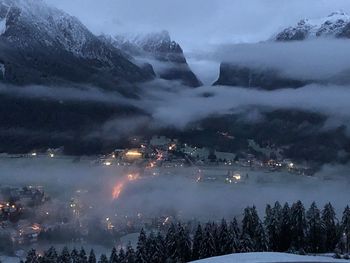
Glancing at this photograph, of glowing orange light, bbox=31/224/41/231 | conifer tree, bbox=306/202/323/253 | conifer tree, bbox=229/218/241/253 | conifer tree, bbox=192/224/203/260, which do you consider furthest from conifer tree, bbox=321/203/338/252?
glowing orange light, bbox=31/224/41/231

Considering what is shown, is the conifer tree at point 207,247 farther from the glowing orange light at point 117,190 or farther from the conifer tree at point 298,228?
the glowing orange light at point 117,190

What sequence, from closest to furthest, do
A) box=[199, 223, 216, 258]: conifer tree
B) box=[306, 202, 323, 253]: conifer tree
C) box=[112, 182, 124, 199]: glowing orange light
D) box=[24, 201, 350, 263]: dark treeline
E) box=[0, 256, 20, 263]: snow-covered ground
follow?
box=[199, 223, 216, 258]: conifer tree
box=[24, 201, 350, 263]: dark treeline
box=[306, 202, 323, 253]: conifer tree
box=[0, 256, 20, 263]: snow-covered ground
box=[112, 182, 124, 199]: glowing orange light

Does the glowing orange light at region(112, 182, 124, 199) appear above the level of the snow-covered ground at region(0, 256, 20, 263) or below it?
above

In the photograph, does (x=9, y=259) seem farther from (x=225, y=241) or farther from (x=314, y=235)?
(x=314, y=235)

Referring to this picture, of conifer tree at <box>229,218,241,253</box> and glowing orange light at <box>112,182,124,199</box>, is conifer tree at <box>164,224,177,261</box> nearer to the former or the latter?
conifer tree at <box>229,218,241,253</box>

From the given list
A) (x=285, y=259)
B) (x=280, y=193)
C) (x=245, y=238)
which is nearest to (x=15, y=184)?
(x=280, y=193)

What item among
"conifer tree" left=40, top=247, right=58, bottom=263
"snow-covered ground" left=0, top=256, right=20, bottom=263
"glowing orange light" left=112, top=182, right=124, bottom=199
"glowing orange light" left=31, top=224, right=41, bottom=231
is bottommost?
"snow-covered ground" left=0, top=256, right=20, bottom=263

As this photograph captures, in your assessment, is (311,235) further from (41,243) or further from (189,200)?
(189,200)

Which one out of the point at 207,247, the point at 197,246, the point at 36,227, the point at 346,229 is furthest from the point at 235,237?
the point at 36,227
